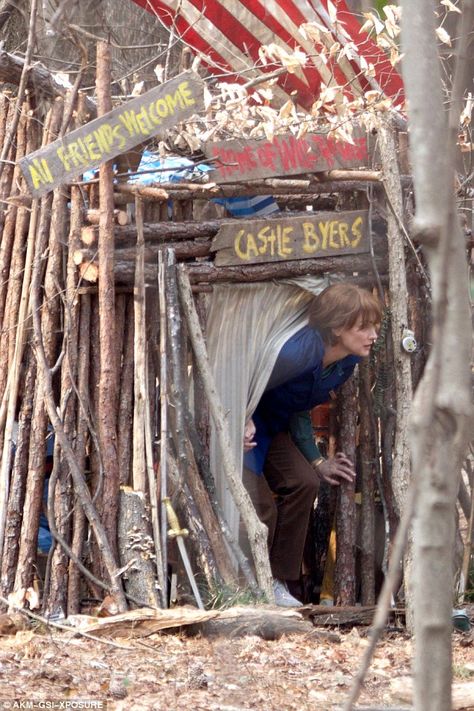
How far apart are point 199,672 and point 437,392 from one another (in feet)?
10.7

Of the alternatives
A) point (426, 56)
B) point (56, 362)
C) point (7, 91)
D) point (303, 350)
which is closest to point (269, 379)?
point (303, 350)

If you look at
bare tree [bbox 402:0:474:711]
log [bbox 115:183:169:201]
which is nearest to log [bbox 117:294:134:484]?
log [bbox 115:183:169:201]

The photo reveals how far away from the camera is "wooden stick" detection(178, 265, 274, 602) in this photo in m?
5.78

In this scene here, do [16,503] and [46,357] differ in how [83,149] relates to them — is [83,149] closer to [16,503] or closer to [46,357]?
[46,357]

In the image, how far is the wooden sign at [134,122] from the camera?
5484 mm

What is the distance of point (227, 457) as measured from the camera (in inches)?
231

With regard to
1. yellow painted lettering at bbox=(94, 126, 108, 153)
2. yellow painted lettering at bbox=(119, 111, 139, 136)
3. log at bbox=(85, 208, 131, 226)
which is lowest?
log at bbox=(85, 208, 131, 226)

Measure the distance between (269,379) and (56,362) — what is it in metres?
1.28

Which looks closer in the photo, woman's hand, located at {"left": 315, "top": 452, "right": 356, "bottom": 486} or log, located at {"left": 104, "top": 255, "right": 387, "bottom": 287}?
A: log, located at {"left": 104, "top": 255, "right": 387, "bottom": 287}

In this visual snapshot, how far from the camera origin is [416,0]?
1.58 meters

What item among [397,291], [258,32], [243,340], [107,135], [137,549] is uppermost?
[258,32]

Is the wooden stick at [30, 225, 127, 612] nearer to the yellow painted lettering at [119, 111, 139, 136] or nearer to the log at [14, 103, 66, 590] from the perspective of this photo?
the log at [14, 103, 66, 590]

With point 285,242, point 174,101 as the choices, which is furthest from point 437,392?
point 285,242

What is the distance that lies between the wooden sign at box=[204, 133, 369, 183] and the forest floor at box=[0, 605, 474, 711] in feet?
8.23
